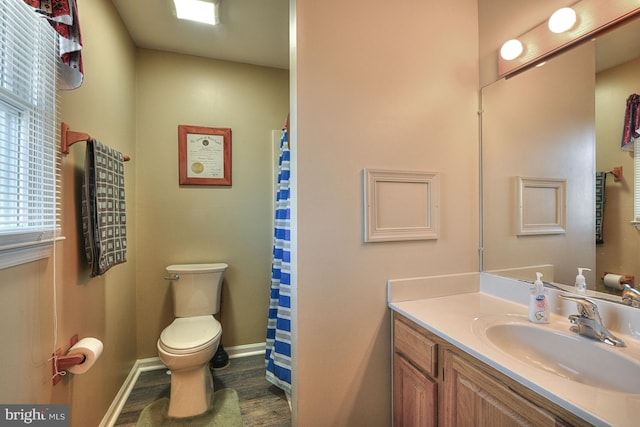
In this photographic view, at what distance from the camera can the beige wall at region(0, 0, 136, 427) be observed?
0.92m

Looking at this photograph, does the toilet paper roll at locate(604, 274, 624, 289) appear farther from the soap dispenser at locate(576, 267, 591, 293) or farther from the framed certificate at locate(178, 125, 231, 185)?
the framed certificate at locate(178, 125, 231, 185)

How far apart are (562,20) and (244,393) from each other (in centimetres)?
274

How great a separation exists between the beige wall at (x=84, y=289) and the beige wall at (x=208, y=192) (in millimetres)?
110

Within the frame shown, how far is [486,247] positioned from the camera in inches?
59.6

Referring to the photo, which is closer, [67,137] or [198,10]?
[67,137]

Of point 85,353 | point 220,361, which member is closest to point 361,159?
point 85,353

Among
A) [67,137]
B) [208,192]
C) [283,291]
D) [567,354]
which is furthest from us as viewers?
[208,192]

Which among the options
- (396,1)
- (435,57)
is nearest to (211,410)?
(435,57)

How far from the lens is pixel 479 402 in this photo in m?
0.87

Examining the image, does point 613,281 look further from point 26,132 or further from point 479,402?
point 26,132

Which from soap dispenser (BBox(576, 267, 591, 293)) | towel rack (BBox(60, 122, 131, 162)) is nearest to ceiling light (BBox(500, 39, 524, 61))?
soap dispenser (BBox(576, 267, 591, 293))

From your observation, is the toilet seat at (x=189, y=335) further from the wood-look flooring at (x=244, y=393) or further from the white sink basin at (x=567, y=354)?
the white sink basin at (x=567, y=354)

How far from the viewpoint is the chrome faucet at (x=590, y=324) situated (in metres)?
0.91

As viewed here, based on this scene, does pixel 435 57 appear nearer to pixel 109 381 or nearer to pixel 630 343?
pixel 630 343
